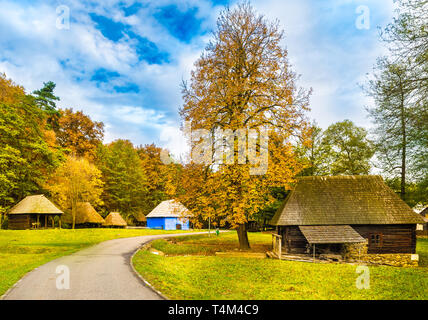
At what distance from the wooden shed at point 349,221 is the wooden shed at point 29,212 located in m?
29.7

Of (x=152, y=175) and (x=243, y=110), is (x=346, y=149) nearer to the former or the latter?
(x=243, y=110)

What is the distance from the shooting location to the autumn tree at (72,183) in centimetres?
3809

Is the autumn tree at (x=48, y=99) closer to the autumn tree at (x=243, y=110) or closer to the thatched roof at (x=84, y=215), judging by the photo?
the thatched roof at (x=84, y=215)

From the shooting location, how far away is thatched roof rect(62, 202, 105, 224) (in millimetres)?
41844

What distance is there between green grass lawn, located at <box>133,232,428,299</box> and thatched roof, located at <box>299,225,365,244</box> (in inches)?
71.2

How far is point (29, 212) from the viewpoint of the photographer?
33.3 m

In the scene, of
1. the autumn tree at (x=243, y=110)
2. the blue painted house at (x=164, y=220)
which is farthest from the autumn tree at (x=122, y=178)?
the autumn tree at (x=243, y=110)

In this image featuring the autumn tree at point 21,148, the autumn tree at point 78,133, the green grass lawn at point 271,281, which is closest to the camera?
the green grass lawn at point 271,281

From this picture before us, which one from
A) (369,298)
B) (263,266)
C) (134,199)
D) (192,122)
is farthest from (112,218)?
(369,298)

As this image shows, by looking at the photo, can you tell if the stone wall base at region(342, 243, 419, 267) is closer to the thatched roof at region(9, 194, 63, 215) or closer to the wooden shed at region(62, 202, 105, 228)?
the thatched roof at region(9, 194, 63, 215)

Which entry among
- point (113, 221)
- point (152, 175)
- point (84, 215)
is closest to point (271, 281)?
point (84, 215)

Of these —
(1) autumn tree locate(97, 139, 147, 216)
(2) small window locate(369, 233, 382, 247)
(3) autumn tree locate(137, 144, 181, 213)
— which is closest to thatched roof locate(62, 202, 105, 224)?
(1) autumn tree locate(97, 139, 147, 216)
